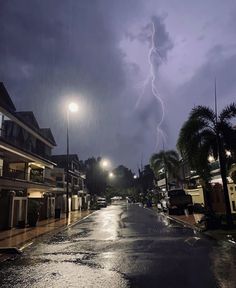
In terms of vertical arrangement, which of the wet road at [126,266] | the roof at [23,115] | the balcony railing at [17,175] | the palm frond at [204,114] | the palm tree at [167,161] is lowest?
the wet road at [126,266]

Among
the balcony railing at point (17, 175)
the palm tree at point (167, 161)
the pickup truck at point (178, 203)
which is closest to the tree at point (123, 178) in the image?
the palm tree at point (167, 161)

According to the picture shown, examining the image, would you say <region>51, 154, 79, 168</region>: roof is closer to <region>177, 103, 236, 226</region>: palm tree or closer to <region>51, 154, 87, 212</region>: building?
<region>51, 154, 87, 212</region>: building

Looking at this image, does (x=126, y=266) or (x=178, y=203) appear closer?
(x=126, y=266)

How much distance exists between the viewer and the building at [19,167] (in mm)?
21844

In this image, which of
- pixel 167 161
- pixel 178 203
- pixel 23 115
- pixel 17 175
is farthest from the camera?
pixel 167 161

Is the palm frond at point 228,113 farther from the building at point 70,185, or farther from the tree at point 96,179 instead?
the tree at point 96,179

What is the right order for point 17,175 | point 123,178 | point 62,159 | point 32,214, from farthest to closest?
1. point 123,178
2. point 62,159
3. point 17,175
4. point 32,214

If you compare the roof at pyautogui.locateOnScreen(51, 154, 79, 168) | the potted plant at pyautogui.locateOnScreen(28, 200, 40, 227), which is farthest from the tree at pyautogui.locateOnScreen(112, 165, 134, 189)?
the potted plant at pyautogui.locateOnScreen(28, 200, 40, 227)

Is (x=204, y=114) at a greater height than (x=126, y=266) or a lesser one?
greater

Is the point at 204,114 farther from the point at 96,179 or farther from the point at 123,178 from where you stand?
the point at 123,178

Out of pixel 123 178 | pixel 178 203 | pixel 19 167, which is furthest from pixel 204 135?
pixel 123 178

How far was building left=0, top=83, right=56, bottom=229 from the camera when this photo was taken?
860 inches

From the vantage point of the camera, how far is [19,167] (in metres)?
32.2

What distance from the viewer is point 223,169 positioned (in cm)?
1805
